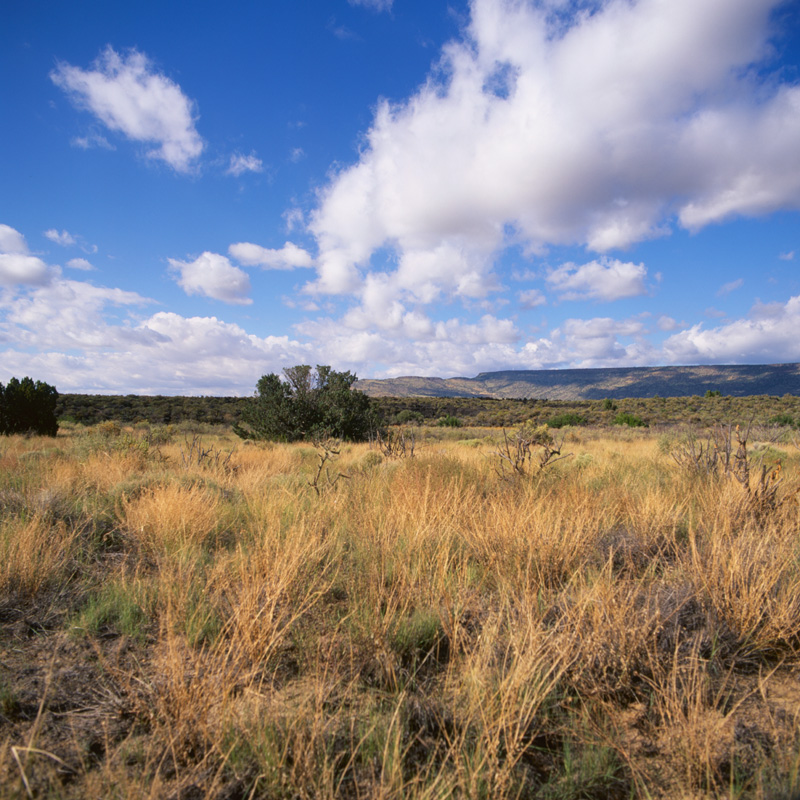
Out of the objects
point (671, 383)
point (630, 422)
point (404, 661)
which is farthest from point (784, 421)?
point (671, 383)

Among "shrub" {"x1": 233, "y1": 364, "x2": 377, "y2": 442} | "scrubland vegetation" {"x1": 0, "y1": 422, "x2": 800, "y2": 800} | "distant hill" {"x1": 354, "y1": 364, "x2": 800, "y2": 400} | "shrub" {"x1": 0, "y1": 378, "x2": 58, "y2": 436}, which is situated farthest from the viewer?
"distant hill" {"x1": 354, "y1": 364, "x2": 800, "y2": 400}

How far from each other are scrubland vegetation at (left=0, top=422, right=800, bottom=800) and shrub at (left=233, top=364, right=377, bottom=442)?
14269mm

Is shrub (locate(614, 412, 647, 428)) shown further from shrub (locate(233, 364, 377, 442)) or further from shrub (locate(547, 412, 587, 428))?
shrub (locate(233, 364, 377, 442))

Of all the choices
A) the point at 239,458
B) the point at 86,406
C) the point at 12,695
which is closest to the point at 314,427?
the point at 239,458

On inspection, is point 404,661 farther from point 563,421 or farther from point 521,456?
point 563,421

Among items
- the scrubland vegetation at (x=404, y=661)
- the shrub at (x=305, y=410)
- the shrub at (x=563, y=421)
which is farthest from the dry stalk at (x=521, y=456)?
the shrub at (x=563, y=421)

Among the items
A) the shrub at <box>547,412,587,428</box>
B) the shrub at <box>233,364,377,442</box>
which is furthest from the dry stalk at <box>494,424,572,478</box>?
the shrub at <box>547,412,587,428</box>

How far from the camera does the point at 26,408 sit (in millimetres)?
17266

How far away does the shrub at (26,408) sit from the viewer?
55.2 ft

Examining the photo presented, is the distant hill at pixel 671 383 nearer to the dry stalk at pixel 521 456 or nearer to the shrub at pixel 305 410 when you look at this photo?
the shrub at pixel 305 410

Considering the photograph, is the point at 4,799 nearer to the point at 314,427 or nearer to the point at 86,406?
the point at 314,427

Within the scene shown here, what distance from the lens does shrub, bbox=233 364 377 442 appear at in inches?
752

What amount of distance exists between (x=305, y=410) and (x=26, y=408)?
10.7 m

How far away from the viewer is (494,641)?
2.46m
